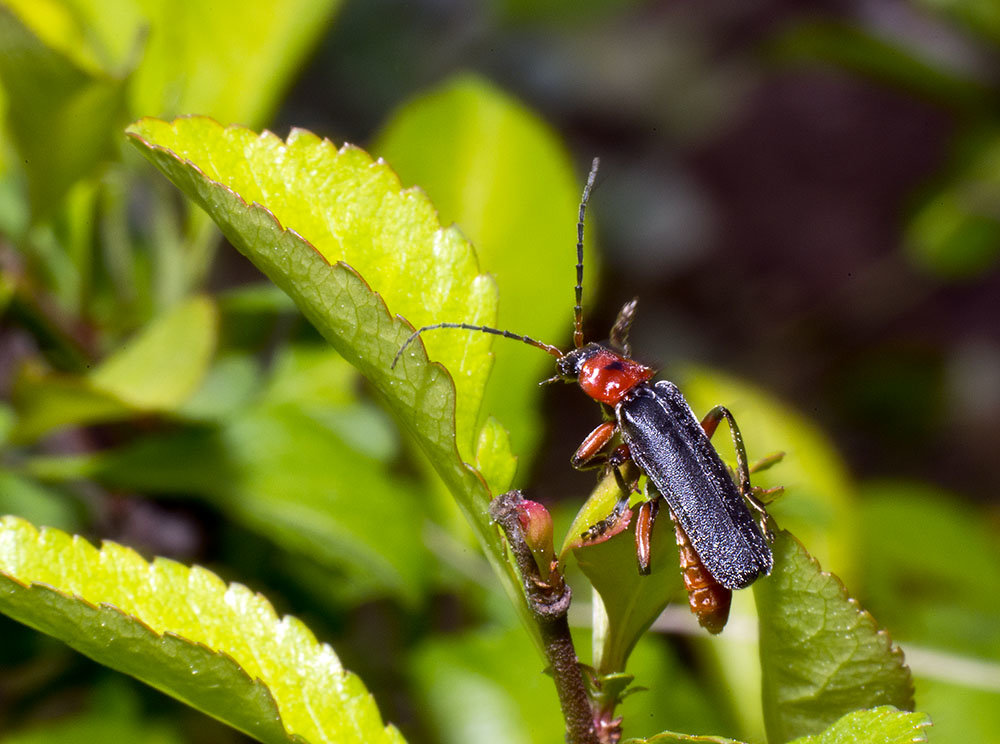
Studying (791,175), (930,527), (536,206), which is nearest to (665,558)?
(536,206)

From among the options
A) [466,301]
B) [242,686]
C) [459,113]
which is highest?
[459,113]

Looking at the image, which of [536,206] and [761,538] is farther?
[536,206]

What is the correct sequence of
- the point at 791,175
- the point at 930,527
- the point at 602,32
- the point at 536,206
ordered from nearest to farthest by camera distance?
the point at 536,206 → the point at 930,527 → the point at 602,32 → the point at 791,175

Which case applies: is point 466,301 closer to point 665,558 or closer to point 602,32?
point 665,558

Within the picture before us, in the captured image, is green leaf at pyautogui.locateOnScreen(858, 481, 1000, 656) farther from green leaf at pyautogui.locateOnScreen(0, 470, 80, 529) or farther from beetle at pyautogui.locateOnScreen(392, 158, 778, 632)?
green leaf at pyautogui.locateOnScreen(0, 470, 80, 529)

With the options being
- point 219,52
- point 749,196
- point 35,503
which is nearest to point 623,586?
point 35,503

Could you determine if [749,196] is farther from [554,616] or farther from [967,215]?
[554,616]

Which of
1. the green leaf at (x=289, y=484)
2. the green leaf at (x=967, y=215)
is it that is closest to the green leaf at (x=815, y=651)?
the green leaf at (x=289, y=484)
